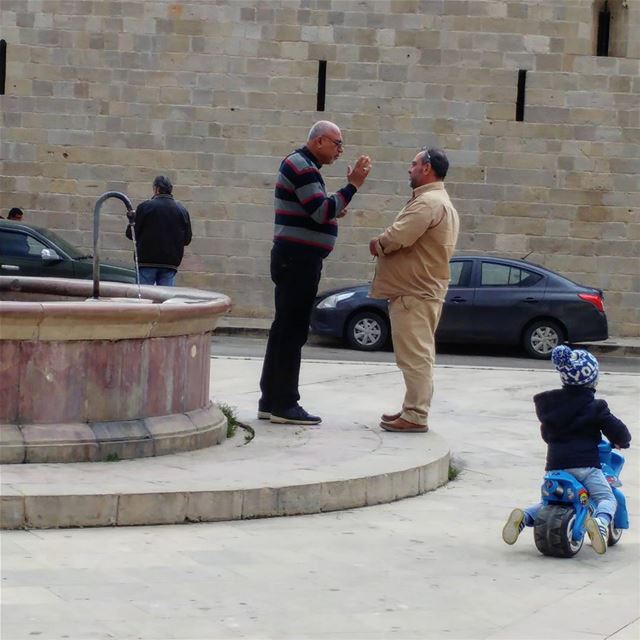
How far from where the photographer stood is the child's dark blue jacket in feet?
22.9

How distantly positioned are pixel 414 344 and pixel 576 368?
8.22 feet

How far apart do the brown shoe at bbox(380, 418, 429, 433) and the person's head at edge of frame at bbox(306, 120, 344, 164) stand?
5.44 feet

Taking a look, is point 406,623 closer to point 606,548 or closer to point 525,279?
point 606,548

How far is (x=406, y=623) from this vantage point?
555cm

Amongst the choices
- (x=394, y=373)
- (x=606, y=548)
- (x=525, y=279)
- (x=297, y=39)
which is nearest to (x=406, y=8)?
(x=297, y=39)

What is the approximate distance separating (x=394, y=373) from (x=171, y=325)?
5.70 metres

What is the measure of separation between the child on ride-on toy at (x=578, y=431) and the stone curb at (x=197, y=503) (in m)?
1.12

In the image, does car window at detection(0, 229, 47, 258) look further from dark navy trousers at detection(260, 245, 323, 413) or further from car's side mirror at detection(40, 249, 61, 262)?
dark navy trousers at detection(260, 245, 323, 413)

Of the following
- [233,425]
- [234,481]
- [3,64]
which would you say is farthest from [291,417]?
[3,64]

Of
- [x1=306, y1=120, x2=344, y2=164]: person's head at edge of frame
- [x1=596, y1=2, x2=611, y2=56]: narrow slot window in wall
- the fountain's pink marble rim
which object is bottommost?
the fountain's pink marble rim

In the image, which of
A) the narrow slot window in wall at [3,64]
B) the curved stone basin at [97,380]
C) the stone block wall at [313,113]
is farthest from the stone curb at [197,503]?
the narrow slot window in wall at [3,64]

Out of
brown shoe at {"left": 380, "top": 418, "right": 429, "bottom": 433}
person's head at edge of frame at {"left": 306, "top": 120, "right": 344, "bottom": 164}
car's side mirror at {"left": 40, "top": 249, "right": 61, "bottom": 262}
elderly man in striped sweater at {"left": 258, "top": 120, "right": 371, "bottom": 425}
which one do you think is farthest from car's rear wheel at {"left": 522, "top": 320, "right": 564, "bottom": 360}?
person's head at edge of frame at {"left": 306, "top": 120, "right": 344, "bottom": 164}

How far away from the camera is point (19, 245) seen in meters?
19.1

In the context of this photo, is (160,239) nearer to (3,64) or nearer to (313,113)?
(313,113)
